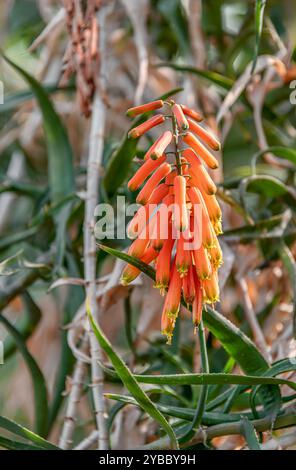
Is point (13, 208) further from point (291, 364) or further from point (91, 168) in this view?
point (291, 364)

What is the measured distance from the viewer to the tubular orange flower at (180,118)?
77 centimetres

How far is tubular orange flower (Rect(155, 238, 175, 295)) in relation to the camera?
75 cm

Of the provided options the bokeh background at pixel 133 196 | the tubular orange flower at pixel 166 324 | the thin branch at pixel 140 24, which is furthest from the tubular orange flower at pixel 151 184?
the thin branch at pixel 140 24

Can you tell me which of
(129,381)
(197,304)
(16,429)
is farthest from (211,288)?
(16,429)

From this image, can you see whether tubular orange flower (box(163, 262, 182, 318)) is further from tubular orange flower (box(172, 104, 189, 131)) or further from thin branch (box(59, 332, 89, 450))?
thin branch (box(59, 332, 89, 450))

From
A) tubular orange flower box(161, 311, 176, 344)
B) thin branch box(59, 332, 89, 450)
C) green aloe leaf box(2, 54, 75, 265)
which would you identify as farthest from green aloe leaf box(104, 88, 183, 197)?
tubular orange flower box(161, 311, 176, 344)

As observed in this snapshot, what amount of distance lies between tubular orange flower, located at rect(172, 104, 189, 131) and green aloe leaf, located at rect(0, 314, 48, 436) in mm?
377

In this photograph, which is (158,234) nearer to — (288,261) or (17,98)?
(288,261)

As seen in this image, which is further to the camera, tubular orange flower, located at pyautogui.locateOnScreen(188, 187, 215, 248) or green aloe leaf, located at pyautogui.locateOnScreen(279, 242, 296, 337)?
green aloe leaf, located at pyautogui.locateOnScreen(279, 242, 296, 337)

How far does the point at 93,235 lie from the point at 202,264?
310mm

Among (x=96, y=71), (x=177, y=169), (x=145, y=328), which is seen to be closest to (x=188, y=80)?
(x=96, y=71)

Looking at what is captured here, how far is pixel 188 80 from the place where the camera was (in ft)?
4.23

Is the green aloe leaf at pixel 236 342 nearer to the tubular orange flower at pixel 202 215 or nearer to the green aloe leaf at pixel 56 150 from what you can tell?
the tubular orange flower at pixel 202 215

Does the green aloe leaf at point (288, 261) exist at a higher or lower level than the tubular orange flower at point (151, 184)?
higher
